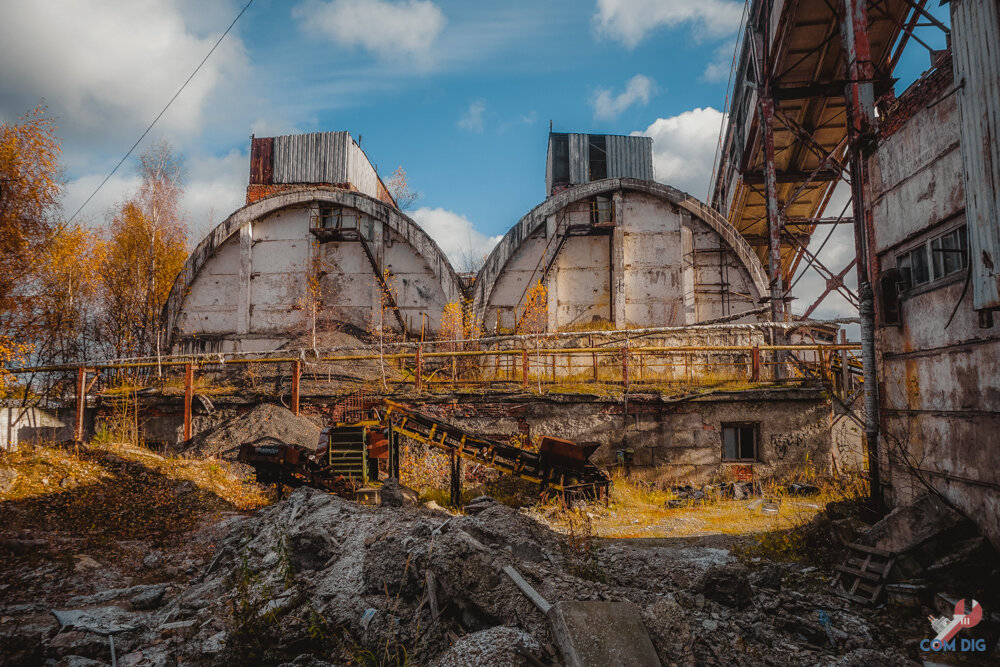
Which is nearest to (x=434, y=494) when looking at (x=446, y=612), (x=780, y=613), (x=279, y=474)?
(x=279, y=474)

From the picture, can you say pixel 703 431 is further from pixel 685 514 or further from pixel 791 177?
pixel 791 177

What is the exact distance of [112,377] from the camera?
1459 cm

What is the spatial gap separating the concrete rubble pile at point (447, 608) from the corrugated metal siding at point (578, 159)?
2431 centimetres

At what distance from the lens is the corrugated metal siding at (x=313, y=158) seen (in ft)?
85.1

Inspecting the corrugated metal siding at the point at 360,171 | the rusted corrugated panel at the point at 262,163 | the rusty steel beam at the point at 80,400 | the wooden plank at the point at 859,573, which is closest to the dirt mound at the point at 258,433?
the rusty steel beam at the point at 80,400

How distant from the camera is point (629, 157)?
93.3 ft

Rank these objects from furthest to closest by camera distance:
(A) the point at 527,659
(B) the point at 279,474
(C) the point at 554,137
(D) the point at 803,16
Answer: (C) the point at 554,137
(D) the point at 803,16
(B) the point at 279,474
(A) the point at 527,659

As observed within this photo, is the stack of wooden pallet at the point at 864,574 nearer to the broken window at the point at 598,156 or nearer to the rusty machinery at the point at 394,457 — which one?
the rusty machinery at the point at 394,457

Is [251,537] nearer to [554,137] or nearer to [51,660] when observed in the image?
[51,660]

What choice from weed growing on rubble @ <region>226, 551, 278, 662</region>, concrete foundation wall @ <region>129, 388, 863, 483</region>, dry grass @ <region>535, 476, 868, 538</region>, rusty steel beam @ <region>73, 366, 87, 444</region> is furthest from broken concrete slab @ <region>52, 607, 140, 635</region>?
rusty steel beam @ <region>73, 366, 87, 444</region>

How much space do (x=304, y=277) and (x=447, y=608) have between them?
1650 centimetres

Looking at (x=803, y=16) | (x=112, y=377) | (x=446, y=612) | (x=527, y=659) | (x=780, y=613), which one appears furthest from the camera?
(x=112, y=377)

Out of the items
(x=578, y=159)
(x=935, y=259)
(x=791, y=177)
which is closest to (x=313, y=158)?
(x=578, y=159)

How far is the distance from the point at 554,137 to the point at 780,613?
1058 inches
